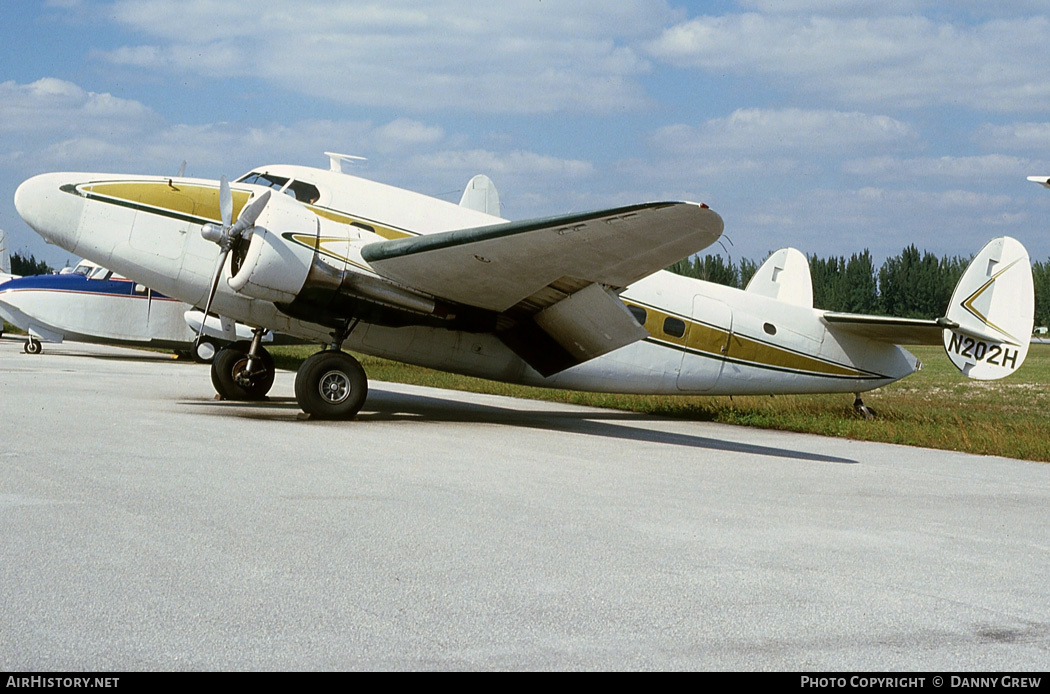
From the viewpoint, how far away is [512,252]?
1072 cm

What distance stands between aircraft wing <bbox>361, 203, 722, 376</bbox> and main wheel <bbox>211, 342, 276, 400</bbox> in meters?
3.71

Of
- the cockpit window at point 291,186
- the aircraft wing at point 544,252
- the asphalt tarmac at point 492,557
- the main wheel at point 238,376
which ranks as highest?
the cockpit window at point 291,186

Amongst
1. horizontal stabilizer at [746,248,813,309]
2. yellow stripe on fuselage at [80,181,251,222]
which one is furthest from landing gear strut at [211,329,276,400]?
horizontal stabilizer at [746,248,813,309]

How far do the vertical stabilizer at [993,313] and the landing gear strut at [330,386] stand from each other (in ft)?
26.5

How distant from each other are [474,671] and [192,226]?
10.1 meters

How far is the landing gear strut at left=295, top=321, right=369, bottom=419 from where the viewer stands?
11641mm

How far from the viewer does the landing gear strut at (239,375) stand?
14.2 meters

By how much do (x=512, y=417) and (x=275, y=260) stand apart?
462cm

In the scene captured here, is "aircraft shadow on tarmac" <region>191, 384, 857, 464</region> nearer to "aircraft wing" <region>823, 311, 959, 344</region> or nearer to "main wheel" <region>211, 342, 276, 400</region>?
"main wheel" <region>211, 342, 276, 400</region>

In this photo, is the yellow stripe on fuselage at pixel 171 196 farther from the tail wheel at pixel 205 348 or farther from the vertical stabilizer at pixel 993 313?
the tail wheel at pixel 205 348

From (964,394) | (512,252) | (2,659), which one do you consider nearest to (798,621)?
(2,659)

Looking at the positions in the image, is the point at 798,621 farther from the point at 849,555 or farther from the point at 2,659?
the point at 2,659

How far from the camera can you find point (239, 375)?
1415 centimetres

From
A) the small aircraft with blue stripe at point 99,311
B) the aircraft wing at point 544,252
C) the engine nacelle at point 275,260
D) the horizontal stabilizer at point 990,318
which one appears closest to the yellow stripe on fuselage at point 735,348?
the horizontal stabilizer at point 990,318
